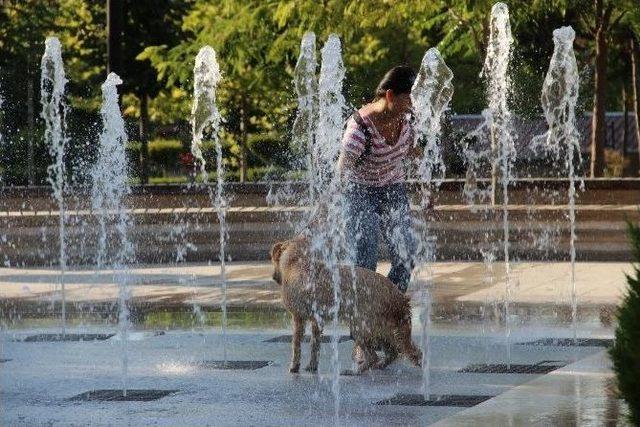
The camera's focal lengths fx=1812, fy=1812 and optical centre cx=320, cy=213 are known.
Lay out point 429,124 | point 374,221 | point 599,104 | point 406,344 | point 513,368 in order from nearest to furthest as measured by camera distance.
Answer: point 406,344, point 513,368, point 374,221, point 429,124, point 599,104

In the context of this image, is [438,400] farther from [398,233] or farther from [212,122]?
[212,122]

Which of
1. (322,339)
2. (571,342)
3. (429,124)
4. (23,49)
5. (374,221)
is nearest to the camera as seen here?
(374,221)

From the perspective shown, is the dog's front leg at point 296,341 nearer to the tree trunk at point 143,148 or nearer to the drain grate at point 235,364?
the drain grate at point 235,364

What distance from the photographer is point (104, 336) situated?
11828 millimetres

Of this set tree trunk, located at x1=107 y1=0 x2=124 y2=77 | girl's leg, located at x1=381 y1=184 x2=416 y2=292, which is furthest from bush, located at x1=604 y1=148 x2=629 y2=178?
girl's leg, located at x1=381 y1=184 x2=416 y2=292

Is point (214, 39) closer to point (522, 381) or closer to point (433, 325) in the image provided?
point (433, 325)

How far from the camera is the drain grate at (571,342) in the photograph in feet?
35.6

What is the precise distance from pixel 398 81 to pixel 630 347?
4.08m

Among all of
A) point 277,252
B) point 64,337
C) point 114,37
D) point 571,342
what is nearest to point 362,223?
point 277,252

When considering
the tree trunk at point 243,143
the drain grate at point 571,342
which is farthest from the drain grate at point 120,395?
the tree trunk at point 243,143

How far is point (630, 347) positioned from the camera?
6137 mm

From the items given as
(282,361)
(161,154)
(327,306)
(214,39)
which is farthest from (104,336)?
(161,154)

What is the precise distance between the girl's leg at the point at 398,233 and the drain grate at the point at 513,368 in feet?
2.33

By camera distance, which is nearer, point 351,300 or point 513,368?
point 351,300
